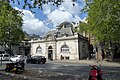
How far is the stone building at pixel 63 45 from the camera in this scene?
59.4 m

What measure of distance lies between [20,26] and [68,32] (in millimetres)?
18106

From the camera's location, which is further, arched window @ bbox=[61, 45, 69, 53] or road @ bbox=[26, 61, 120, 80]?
arched window @ bbox=[61, 45, 69, 53]

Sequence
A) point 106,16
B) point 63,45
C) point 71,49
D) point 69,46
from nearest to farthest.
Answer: point 106,16
point 71,49
point 69,46
point 63,45

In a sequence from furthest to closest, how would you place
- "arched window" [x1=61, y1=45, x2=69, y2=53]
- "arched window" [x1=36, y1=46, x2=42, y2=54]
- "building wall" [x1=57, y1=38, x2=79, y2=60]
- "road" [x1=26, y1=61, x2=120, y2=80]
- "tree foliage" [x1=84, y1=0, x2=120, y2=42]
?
"arched window" [x1=36, y1=46, x2=42, y2=54] < "arched window" [x1=61, y1=45, x2=69, y2=53] < "building wall" [x1=57, y1=38, x2=79, y2=60] < "tree foliage" [x1=84, y1=0, x2=120, y2=42] < "road" [x1=26, y1=61, x2=120, y2=80]

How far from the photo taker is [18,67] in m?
24.4

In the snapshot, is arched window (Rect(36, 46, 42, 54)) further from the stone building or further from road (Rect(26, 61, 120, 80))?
road (Rect(26, 61, 120, 80))

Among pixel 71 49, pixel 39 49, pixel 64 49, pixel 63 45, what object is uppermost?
pixel 63 45

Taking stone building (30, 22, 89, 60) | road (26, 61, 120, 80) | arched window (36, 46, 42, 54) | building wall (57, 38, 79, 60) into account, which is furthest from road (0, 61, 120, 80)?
arched window (36, 46, 42, 54)

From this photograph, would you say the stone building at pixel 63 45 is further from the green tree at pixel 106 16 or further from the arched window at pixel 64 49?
the green tree at pixel 106 16

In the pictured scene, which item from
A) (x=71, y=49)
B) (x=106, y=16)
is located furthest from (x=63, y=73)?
(x=71, y=49)

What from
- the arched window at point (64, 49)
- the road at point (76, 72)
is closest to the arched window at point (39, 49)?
the arched window at point (64, 49)

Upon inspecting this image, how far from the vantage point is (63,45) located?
62344mm

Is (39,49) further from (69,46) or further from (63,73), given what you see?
(63,73)

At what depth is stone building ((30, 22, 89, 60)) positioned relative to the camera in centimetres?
5936
